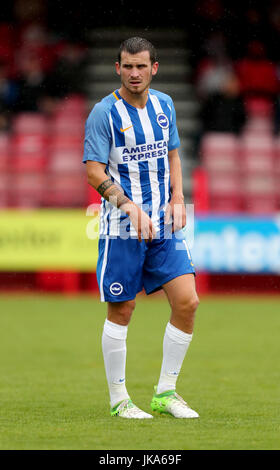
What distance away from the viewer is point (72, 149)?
1387cm

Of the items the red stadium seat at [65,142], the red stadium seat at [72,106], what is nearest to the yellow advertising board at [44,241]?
the red stadium seat at [65,142]

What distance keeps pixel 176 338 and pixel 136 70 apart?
4.58 feet

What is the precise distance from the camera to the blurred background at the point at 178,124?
11977 millimetres

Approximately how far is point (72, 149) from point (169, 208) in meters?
8.88

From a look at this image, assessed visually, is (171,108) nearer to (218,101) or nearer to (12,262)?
(12,262)

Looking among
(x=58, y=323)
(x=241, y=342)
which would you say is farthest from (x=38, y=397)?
(x=58, y=323)

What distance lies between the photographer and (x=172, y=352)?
5.08m

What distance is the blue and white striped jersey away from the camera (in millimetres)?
4949

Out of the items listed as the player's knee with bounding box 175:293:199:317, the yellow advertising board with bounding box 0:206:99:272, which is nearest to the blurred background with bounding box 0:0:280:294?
the yellow advertising board with bounding box 0:206:99:272

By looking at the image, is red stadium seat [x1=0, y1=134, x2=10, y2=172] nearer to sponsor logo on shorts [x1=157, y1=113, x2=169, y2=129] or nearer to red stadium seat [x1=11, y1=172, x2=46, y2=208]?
red stadium seat [x1=11, y1=172, x2=46, y2=208]

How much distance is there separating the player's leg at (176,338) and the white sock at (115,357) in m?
0.21

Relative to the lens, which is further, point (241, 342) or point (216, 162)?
point (216, 162)

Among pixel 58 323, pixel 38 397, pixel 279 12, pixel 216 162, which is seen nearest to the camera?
pixel 38 397

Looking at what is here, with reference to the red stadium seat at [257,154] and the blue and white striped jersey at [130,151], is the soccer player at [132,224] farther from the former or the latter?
the red stadium seat at [257,154]
